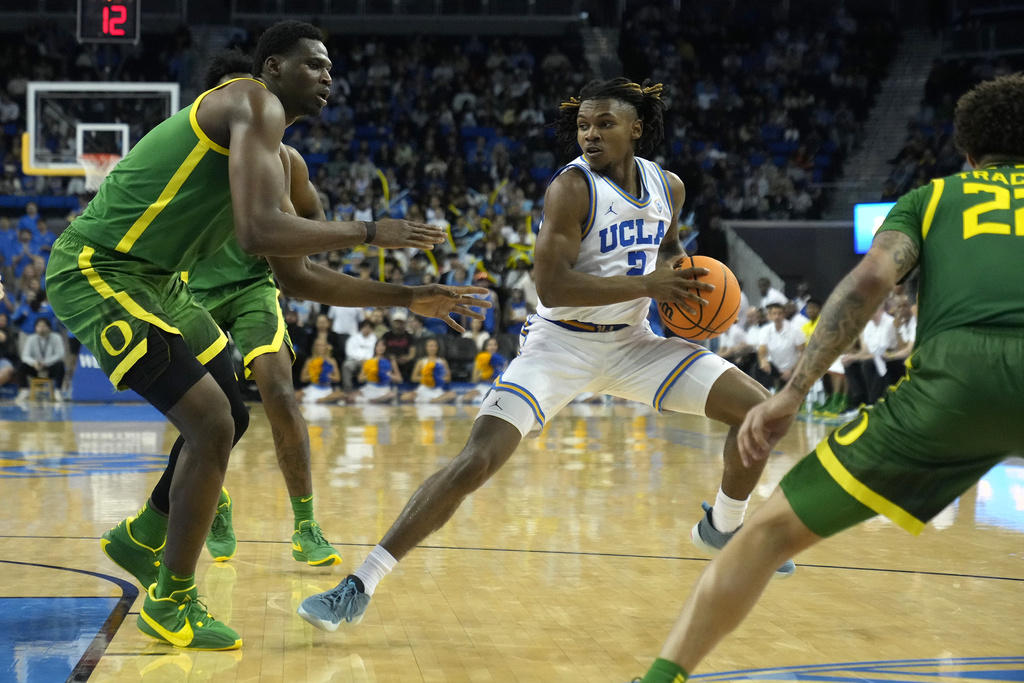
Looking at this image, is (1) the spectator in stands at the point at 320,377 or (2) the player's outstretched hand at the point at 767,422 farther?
(1) the spectator in stands at the point at 320,377

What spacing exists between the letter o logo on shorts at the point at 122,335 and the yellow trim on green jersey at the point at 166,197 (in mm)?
280

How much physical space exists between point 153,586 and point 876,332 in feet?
33.8

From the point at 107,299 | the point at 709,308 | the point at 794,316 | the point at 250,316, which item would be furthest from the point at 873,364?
the point at 107,299

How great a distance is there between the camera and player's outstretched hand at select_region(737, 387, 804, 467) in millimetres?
2445

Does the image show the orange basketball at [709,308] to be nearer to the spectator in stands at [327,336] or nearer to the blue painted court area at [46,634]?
the blue painted court area at [46,634]

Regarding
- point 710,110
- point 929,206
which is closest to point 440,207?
point 710,110

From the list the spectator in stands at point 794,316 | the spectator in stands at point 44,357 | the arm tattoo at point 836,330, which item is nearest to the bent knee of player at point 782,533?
the arm tattoo at point 836,330

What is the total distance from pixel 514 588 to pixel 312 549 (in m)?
0.91

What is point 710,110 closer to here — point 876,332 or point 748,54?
point 748,54

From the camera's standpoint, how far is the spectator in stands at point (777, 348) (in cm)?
1327

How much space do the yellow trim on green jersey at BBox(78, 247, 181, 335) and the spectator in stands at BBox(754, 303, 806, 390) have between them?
422 inches

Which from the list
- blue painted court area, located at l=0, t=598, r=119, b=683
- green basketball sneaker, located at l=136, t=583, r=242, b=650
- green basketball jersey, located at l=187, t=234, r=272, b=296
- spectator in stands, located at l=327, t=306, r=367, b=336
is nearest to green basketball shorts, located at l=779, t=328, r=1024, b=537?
green basketball sneaker, located at l=136, t=583, r=242, b=650

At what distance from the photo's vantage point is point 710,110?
21234mm

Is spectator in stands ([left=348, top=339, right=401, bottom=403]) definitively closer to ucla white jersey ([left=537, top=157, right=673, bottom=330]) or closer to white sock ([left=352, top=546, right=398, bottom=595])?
ucla white jersey ([left=537, top=157, right=673, bottom=330])
